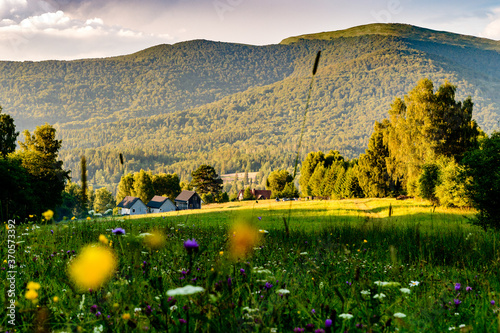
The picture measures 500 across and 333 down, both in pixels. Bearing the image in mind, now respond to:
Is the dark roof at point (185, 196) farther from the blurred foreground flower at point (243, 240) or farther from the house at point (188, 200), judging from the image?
the blurred foreground flower at point (243, 240)

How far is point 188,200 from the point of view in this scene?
84.8 metres

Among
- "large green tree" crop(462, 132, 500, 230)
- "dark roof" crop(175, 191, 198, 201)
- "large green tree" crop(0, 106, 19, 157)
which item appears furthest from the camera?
"dark roof" crop(175, 191, 198, 201)

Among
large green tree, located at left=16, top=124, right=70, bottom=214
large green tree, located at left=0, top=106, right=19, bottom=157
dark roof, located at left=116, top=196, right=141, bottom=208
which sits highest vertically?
large green tree, located at left=0, top=106, right=19, bottom=157

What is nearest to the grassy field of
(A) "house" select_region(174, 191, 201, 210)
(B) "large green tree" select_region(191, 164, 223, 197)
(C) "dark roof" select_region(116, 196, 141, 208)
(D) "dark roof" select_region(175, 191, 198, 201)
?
(C) "dark roof" select_region(116, 196, 141, 208)

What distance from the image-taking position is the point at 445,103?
37.2 m

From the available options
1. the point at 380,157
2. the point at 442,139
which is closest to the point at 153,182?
the point at 380,157

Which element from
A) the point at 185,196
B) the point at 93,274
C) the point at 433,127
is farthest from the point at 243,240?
the point at 185,196

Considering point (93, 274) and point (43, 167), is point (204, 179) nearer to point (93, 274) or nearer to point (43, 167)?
point (43, 167)

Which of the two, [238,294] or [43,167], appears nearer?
[238,294]

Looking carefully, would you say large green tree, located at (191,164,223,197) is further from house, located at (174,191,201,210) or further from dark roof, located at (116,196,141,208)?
dark roof, located at (116,196,141,208)

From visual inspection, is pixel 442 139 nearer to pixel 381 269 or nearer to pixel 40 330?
pixel 381 269

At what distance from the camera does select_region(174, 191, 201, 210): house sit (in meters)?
84.5

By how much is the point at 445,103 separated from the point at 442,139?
159 inches

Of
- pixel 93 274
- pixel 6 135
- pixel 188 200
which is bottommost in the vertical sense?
pixel 188 200
